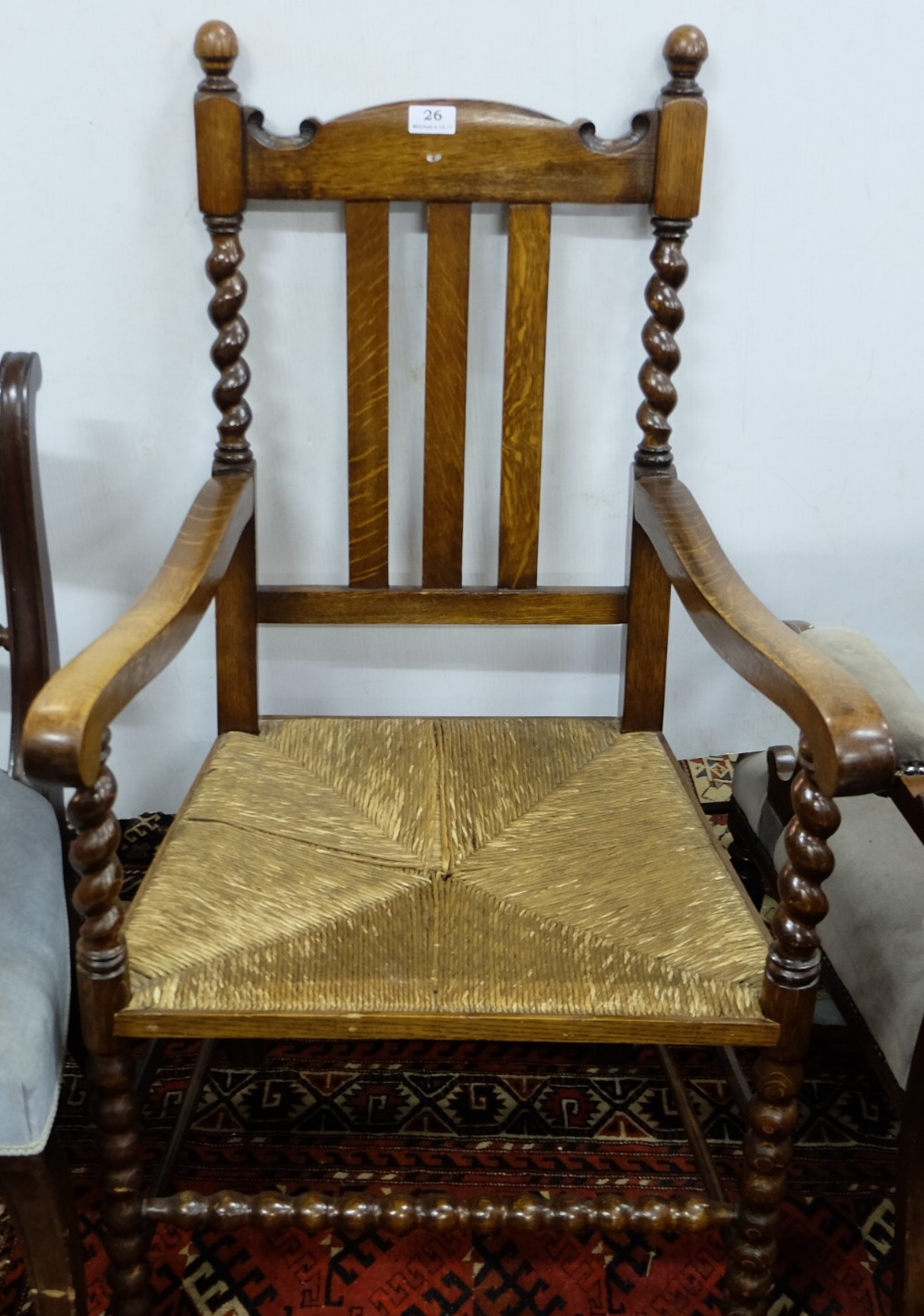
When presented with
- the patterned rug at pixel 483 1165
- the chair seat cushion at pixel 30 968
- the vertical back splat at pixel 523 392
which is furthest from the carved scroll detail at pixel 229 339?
the patterned rug at pixel 483 1165

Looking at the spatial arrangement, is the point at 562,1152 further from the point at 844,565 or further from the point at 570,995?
the point at 844,565

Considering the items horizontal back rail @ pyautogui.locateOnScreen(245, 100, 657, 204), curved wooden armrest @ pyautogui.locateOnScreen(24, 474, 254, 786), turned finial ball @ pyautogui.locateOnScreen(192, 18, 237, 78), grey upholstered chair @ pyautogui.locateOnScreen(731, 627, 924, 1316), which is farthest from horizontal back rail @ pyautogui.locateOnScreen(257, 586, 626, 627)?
turned finial ball @ pyautogui.locateOnScreen(192, 18, 237, 78)

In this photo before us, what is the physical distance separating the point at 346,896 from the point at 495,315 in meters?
0.64

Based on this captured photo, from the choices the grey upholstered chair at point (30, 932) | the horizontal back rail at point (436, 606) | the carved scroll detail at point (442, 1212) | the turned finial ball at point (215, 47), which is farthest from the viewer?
the horizontal back rail at point (436, 606)

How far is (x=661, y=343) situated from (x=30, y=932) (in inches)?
31.0

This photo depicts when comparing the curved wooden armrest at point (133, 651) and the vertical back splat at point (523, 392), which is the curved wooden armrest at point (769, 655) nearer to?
the vertical back splat at point (523, 392)

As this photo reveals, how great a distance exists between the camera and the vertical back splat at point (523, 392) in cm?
120

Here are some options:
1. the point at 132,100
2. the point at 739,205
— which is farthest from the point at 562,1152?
the point at 132,100

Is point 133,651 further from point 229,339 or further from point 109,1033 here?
point 229,339

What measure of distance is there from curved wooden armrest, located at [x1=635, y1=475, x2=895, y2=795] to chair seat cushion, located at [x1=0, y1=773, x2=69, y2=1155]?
59 centimetres

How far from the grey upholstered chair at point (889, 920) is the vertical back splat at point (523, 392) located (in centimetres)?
30

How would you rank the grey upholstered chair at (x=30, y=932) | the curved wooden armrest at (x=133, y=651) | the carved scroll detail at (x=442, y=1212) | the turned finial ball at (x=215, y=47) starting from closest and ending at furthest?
the curved wooden armrest at (x=133, y=651)
the grey upholstered chair at (x=30, y=932)
the carved scroll detail at (x=442, y=1212)
the turned finial ball at (x=215, y=47)

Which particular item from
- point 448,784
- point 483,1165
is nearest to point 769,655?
point 448,784

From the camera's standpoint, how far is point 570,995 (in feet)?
3.07
